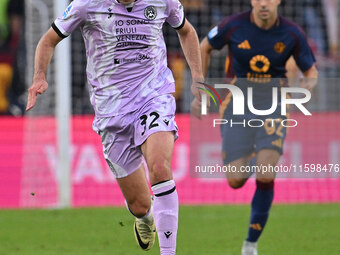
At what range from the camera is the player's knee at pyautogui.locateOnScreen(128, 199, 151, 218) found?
6930mm

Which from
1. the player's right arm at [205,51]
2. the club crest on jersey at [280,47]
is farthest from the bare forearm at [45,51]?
the club crest on jersey at [280,47]

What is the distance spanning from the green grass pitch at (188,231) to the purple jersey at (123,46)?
1.22 m

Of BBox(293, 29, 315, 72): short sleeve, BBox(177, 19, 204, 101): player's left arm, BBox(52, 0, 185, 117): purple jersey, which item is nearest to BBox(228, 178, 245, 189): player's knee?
BBox(293, 29, 315, 72): short sleeve

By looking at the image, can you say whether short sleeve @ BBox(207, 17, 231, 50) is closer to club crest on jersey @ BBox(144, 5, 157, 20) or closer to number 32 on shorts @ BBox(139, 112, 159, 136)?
club crest on jersey @ BBox(144, 5, 157, 20)

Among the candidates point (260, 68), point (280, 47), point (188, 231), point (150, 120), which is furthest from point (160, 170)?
point (188, 231)

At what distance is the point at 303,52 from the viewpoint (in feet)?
25.8

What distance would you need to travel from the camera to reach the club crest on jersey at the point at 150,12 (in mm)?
6340

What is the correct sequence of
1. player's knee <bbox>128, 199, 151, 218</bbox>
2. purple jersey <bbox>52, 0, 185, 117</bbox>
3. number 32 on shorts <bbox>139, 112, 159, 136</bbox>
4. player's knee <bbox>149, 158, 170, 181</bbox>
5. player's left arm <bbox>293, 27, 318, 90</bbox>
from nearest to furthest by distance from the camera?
player's knee <bbox>149, 158, 170, 181</bbox>, number 32 on shorts <bbox>139, 112, 159, 136</bbox>, purple jersey <bbox>52, 0, 185, 117</bbox>, player's knee <bbox>128, 199, 151, 218</bbox>, player's left arm <bbox>293, 27, 318, 90</bbox>

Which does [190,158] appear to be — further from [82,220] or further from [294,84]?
[294,84]

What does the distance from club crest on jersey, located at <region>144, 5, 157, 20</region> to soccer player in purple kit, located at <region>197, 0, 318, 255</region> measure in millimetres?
1663

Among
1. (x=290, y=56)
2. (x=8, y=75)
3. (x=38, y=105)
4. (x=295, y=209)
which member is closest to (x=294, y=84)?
(x=290, y=56)

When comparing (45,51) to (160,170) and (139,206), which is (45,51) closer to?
(160,170)

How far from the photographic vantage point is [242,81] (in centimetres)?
802

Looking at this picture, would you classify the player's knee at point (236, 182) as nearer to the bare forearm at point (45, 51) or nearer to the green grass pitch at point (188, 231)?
the green grass pitch at point (188, 231)
